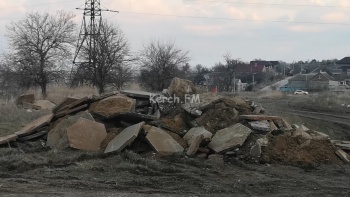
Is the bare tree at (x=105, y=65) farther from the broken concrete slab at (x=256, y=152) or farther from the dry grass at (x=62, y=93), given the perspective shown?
the broken concrete slab at (x=256, y=152)

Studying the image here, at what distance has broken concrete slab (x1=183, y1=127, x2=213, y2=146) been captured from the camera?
33.9 ft

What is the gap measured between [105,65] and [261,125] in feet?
105

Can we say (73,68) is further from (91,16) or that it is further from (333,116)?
(333,116)

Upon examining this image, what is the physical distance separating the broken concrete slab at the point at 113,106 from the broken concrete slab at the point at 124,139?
1078mm

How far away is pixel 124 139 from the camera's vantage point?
10352mm

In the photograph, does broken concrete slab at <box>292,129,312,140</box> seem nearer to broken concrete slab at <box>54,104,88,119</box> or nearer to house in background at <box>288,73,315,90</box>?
broken concrete slab at <box>54,104,88,119</box>

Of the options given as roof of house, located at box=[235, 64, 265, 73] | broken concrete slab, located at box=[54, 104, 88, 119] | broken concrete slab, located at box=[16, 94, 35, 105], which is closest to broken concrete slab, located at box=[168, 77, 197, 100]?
broken concrete slab, located at box=[54, 104, 88, 119]

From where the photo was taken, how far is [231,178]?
8.27 m

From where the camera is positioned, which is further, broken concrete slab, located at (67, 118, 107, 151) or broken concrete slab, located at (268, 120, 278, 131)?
broken concrete slab, located at (268, 120, 278, 131)

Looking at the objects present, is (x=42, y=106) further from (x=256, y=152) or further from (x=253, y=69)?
(x=253, y=69)

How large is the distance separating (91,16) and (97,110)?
102 ft

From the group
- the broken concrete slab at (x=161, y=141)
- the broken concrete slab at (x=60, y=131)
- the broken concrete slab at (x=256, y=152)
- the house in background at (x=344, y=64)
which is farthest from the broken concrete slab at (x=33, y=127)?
the house in background at (x=344, y=64)

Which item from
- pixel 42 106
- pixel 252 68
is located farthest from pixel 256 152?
pixel 252 68

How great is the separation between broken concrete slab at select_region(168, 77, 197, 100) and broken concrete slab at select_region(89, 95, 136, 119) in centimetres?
147
